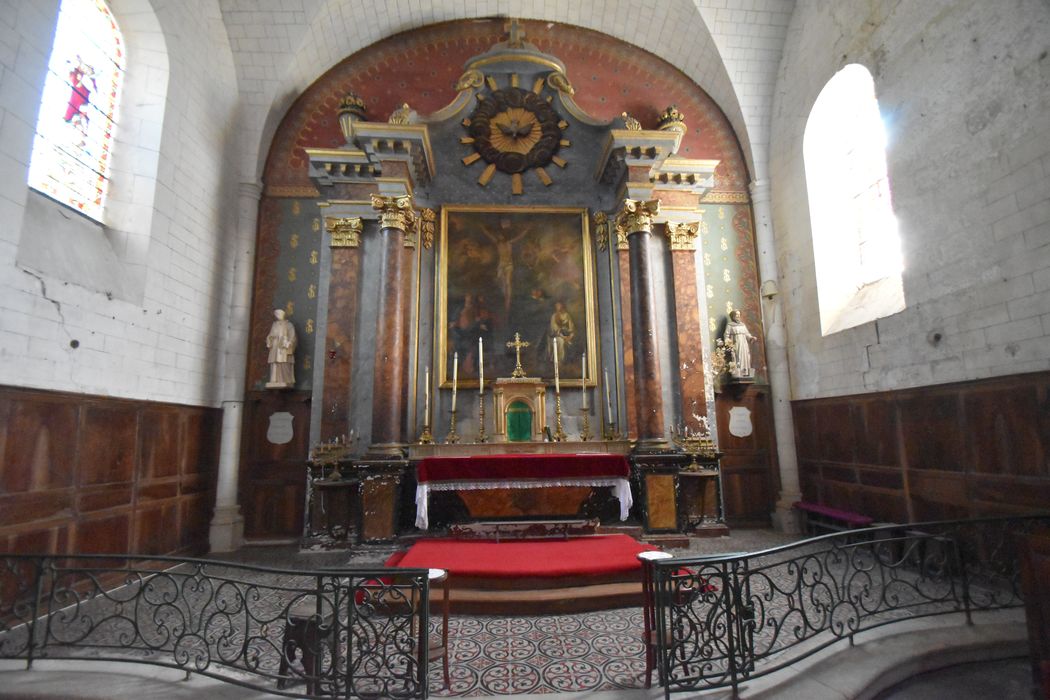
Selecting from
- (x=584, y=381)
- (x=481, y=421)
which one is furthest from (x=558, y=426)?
(x=481, y=421)

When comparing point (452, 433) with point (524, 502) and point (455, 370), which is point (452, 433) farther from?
point (524, 502)

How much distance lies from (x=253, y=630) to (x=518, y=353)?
206 inches

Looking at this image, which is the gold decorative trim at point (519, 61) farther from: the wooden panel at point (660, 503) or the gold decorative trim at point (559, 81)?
the wooden panel at point (660, 503)

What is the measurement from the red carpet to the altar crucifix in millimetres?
2914

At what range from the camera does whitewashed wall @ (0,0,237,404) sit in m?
4.89

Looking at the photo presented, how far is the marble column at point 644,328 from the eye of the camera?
26.5ft

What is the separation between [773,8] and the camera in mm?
9273

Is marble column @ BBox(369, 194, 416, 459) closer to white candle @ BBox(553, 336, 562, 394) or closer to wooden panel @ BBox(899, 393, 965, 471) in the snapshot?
white candle @ BBox(553, 336, 562, 394)

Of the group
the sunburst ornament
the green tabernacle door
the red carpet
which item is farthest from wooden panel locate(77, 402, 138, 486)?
the sunburst ornament

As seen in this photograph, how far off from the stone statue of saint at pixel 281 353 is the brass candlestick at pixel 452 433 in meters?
2.60

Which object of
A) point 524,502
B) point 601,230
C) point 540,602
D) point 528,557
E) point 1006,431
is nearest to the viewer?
point 540,602

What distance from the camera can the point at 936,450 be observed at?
6.17 metres

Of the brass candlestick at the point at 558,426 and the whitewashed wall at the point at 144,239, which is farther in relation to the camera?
the brass candlestick at the point at 558,426

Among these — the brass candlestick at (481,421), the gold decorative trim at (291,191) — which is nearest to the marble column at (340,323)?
the gold decorative trim at (291,191)
